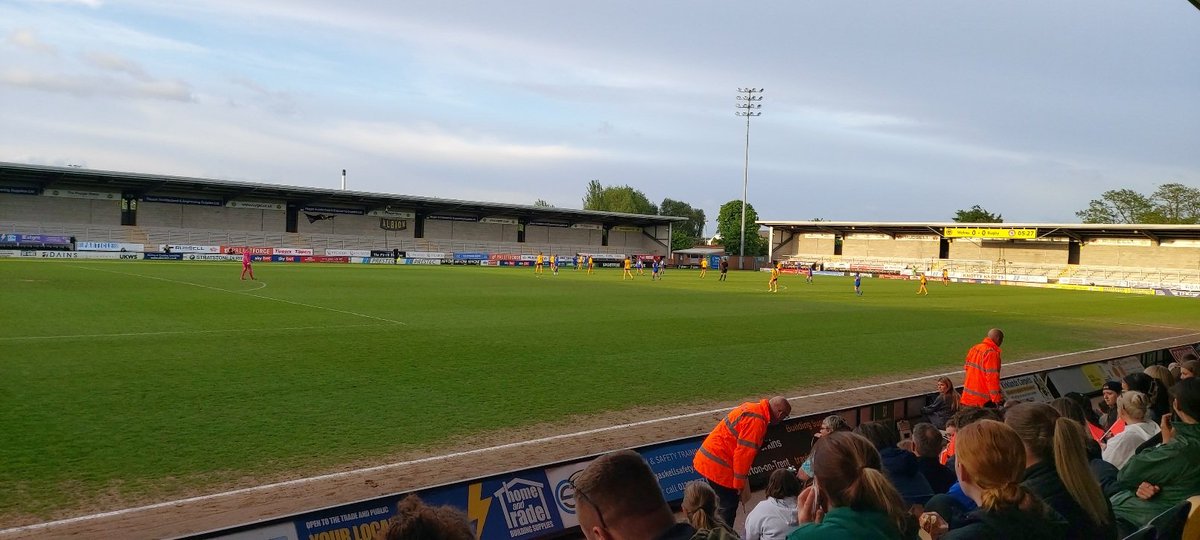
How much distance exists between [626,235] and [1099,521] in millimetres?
97421

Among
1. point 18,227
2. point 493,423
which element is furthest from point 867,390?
point 18,227

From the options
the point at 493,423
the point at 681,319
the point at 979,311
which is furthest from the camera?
the point at 979,311

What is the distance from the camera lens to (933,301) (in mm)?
41875

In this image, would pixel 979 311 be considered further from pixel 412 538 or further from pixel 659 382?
pixel 412 538

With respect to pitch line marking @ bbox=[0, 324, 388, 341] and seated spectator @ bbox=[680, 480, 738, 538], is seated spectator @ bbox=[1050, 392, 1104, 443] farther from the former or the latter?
pitch line marking @ bbox=[0, 324, 388, 341]

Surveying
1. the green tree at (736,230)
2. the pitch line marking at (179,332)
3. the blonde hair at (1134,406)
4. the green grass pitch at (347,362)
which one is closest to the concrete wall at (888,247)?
the green tree at (736,230)

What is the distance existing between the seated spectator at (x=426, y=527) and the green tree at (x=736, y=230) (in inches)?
4077

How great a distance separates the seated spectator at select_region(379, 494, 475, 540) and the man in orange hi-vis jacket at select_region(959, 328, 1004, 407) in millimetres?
9442

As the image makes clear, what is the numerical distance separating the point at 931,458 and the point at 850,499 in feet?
9.59

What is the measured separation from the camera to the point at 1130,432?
21.5ft

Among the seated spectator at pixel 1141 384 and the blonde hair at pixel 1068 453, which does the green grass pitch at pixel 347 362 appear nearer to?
the seated spectator at pixel 1141 384

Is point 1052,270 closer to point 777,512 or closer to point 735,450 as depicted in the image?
point 735,450

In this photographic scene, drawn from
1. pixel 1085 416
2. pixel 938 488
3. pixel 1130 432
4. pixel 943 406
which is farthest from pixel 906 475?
pixel 943 406

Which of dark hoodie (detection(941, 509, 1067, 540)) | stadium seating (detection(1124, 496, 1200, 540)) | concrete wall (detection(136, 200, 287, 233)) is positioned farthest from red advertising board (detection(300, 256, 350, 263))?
dark hoodie (detection(941, 509, 1067, 540))
